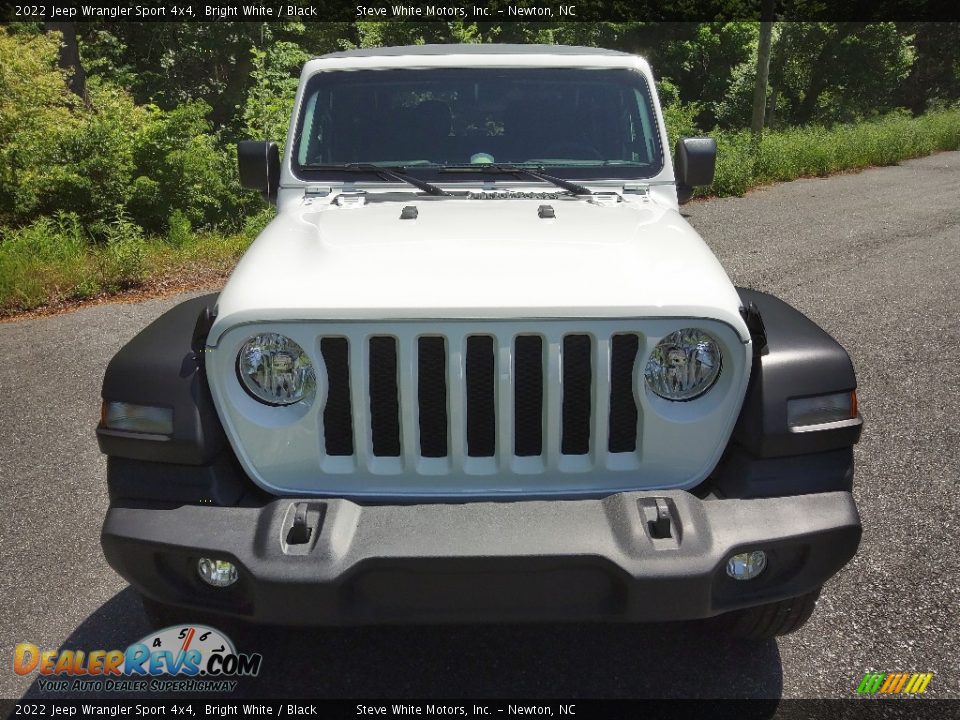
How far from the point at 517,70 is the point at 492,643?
2.39 meters

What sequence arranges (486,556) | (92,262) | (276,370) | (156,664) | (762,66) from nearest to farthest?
(486,556) < (276,370) < (156,664) < (92,262) < (762,66)

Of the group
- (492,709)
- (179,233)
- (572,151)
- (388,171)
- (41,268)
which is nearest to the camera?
(492,709)

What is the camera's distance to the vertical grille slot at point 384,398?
2.50 m

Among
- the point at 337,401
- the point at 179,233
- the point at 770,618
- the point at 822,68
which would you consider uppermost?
the point at 337,401

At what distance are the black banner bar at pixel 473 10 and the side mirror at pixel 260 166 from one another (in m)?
15.7

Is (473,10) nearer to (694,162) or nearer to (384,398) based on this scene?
(694,162)

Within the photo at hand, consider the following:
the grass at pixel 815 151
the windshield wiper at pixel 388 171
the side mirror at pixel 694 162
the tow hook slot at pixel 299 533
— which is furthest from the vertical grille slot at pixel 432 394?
the grass at pixel 815 151

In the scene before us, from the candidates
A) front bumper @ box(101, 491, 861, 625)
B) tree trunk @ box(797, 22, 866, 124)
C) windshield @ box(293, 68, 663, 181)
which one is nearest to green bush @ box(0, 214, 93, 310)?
windshield @ box(293, 68, 663, 181)

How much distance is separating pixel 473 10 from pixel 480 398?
75.3ft

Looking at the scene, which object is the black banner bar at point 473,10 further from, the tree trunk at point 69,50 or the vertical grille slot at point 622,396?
the vertical grille slot at point 622,396

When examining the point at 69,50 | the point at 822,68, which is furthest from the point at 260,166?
the point at 822,68

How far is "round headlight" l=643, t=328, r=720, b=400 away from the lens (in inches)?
99.3

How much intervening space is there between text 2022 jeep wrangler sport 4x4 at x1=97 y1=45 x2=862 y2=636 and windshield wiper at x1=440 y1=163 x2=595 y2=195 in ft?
2.87

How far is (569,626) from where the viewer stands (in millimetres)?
3266
